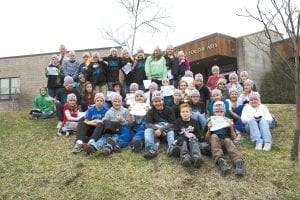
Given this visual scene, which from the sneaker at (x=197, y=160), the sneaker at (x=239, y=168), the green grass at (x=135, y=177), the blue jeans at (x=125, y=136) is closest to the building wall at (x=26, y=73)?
the green grass at (x=135, y=177)

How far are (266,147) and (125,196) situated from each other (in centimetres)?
344

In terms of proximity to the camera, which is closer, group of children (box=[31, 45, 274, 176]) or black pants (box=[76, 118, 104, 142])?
group of children (box=[31, 45, 274, 176])

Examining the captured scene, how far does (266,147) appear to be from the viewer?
816cm

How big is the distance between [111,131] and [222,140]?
7.95ft

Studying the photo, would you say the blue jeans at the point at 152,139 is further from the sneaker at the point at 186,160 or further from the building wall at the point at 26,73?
the building wall at the point at 26,73

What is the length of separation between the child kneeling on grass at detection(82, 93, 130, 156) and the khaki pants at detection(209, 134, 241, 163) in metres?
2.02

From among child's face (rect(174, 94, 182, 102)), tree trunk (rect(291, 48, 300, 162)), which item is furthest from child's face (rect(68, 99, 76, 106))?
tree trunk (rect(291, 48, 300, 162))

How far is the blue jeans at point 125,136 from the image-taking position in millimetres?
8383

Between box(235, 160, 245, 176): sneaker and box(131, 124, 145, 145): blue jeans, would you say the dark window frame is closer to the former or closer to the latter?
box(131, 124, 145, 145): blue jeans

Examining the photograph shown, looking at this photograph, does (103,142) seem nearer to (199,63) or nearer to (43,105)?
(43,105)

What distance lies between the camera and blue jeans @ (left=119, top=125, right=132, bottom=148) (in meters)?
8.38

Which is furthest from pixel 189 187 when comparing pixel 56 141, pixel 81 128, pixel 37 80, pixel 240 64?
pixel 37 80

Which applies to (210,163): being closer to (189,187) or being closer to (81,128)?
(189,187)

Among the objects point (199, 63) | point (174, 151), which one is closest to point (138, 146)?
point (174, 151)
